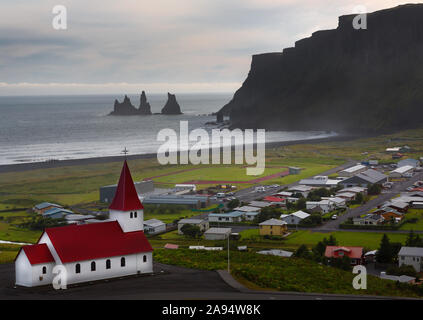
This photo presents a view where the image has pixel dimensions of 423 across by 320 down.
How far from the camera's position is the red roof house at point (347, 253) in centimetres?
3822

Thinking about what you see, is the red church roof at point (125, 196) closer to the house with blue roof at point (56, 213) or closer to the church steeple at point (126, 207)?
the church steeple at point (126, 207)

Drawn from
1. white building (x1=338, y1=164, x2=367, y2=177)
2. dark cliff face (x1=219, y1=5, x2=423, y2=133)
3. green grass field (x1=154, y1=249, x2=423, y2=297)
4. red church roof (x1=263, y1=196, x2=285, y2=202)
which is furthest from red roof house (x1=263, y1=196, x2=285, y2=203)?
dark cliff face (x1=219, y1=5, x2=423, y2=133)

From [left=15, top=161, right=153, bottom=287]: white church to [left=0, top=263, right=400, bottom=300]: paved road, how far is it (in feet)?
1.96

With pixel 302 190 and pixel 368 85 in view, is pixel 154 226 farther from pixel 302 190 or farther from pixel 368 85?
pixel 368 85

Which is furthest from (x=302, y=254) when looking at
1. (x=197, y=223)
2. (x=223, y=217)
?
(x=223, y=217)

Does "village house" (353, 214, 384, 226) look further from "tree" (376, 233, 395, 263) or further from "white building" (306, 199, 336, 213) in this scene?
"tree" (376, 233, 395, 263)

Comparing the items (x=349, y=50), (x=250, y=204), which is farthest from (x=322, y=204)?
(x=349, y=50)

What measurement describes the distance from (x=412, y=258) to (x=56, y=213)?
30.0 metres

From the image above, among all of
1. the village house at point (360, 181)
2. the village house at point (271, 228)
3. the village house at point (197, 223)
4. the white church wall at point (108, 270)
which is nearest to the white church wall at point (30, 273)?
the white church wall at point (108, 270)

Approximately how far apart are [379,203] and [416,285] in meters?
30.0

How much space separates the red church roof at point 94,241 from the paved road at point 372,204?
76.1 ft

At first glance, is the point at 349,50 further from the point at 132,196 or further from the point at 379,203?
the point at 132,196
